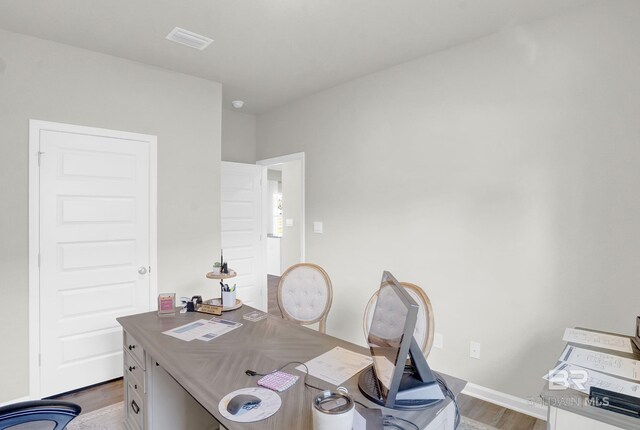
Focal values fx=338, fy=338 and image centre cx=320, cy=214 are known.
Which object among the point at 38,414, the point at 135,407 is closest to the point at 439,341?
the point at 135,407

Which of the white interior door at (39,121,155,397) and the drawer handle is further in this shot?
the white interior door at (39,121,155,397)

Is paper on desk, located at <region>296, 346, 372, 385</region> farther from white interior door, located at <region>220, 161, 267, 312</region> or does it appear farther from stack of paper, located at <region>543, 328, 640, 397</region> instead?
white interior door, located at <region>220, 161, 267, 312</region>

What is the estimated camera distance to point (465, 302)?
8.74 feet

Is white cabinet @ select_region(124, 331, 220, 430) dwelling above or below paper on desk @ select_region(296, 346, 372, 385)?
below

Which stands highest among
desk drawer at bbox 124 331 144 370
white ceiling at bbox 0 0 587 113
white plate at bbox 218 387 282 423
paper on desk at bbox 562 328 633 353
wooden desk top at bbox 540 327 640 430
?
white ceiling at bbox 0 0 587 113

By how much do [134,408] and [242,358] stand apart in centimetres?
95

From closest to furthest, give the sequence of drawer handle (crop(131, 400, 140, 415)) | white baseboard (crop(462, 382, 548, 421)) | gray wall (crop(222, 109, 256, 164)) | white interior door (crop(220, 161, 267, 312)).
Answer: drawer handle (crop(131, 400, 140, 415)) < white baseboard (crop(462, 382, 548, 421)) < white interior door (crop(220, 161, 267, 312)) < gray wall (crop(222, 109, 256, 164))

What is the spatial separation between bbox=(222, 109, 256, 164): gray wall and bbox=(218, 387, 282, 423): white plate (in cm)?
363

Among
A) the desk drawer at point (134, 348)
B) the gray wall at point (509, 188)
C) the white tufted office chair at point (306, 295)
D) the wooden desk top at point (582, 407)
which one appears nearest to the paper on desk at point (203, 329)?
the desk drawer at point (134, 348)

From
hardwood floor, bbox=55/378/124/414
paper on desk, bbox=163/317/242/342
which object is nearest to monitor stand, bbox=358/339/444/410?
paper on desk, bbox=163/317/242/342

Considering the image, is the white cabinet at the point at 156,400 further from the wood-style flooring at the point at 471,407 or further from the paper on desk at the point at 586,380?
the paper on desk at the point at 586,380

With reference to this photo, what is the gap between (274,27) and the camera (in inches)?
96.7

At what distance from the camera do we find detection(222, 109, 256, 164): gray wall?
4.48 metres

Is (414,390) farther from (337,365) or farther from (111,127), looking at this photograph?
(111,127)
